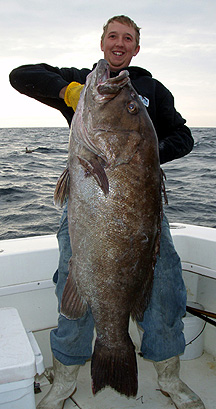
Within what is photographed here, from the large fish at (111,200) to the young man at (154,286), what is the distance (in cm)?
42

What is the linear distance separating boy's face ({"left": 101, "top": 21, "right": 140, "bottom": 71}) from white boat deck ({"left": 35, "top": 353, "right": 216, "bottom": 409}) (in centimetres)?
256

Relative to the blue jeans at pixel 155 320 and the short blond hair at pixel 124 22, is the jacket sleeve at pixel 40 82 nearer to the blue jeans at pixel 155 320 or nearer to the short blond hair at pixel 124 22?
the short blond hair at pixel 124 22

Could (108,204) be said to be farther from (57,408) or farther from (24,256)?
(57,408)

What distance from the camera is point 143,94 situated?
309 cm

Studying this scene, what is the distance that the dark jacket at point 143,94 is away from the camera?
2.83m

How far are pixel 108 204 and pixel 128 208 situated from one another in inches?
4.3

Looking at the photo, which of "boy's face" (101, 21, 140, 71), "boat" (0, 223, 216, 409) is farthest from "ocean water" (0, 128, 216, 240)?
"boy's face" (101, 21, 140, 71)

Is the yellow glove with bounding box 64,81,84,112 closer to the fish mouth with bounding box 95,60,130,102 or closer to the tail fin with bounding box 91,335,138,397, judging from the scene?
the fish mouth with bounding box 95,60,130,102

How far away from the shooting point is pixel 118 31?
304 cm

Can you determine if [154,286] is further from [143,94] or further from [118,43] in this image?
[118,43]

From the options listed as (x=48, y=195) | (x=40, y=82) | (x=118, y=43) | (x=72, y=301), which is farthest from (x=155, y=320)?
(x=48, y=195)

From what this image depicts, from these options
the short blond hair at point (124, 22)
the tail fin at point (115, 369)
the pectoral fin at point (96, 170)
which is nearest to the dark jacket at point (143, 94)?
the short blond hair at point (124, 22)

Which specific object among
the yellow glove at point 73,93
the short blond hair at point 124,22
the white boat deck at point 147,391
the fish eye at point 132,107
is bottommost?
the white boat deck at point 147,391

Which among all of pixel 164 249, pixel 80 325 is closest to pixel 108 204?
pixel 164 249
